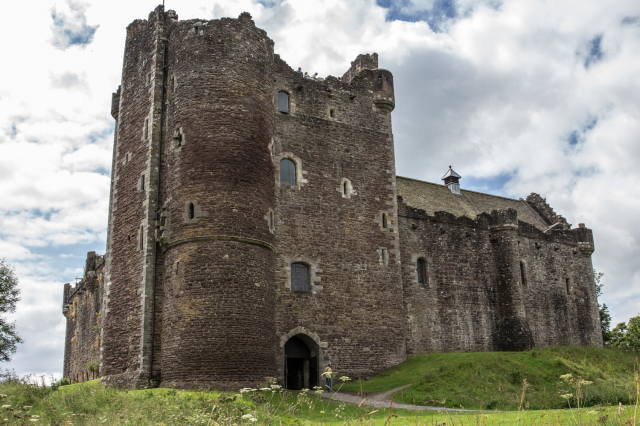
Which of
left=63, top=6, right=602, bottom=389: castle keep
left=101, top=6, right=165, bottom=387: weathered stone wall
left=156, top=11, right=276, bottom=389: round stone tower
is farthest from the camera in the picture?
left=101, top=6, right=165, bottom=387: weathered stone wall

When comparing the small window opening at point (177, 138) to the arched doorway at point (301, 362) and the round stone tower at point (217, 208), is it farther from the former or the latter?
the arched doorway at point (301, 362)

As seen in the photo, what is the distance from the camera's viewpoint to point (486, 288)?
30.0 meters

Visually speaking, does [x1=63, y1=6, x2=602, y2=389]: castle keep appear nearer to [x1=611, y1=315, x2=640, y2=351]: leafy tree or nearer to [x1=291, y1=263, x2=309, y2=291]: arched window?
[x1=291, y1=263, x2=309, y2=291]: arched window

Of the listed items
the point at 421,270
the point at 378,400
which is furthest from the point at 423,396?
the point at 421,270

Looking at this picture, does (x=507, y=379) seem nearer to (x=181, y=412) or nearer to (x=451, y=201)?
(x=181, y=412)

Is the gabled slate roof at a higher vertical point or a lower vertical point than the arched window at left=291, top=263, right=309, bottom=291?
higher

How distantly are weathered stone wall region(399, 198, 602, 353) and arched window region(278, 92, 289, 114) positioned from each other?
7.34 meters

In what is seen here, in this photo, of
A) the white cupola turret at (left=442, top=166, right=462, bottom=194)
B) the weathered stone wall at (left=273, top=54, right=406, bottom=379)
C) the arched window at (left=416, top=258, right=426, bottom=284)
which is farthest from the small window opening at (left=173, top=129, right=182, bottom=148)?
the white cupola turret at (left=442, top=166, right=462, bottom=194)

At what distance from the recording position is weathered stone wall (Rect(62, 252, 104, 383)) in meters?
33.4

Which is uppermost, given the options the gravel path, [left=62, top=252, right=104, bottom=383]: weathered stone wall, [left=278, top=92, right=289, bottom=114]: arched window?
[left=278, top=92, right=289, bottom=114]: arched window

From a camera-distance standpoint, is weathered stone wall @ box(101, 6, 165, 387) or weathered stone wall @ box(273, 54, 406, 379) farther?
weathered stone wall @ box(273, 54, 406, 379)

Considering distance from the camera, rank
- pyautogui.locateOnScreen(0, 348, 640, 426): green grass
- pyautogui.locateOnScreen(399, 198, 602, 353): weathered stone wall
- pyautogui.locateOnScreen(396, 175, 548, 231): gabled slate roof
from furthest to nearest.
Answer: pyautogui.locateOnScreen(396, 175, 548, 231): gabled slate roof < pyautogui.locateOnScreen(399, 198, 602, 353): weathered stone wall < pyautogui.locateOnScreen(0, 348, 640, 426): green grass

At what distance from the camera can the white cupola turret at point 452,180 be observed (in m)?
37.7

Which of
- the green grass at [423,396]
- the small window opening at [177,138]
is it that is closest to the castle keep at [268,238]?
the small window opening at [177,138]
